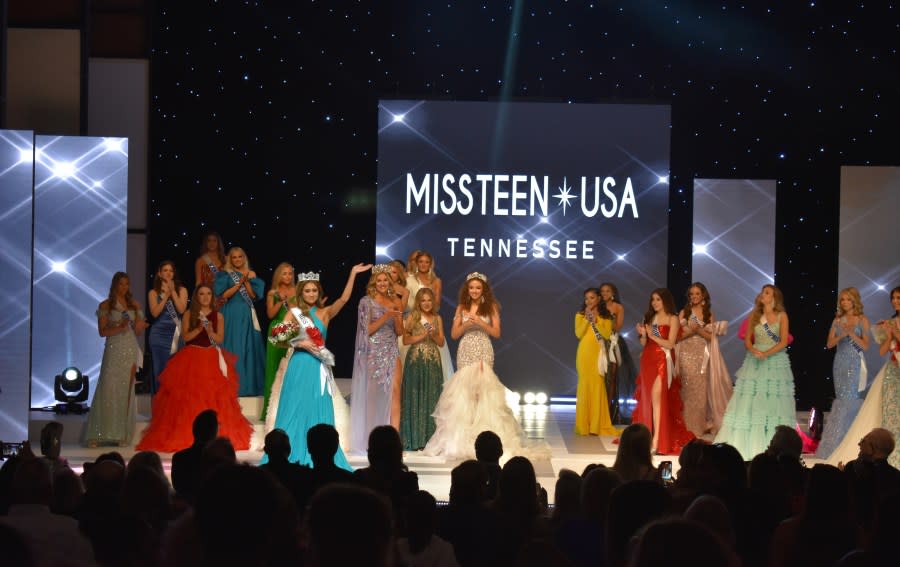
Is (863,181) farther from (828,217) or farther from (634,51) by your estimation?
(634,51)

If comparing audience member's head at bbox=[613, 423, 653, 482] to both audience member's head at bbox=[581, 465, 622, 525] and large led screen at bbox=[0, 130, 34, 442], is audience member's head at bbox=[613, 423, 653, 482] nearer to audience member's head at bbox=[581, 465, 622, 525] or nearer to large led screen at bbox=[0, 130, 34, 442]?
audience member's head at bbox=[581, 465, 622, 525]

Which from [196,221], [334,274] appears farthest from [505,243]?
[196,221]

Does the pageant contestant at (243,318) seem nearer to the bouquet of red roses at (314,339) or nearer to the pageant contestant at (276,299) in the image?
the pageant contestant at (276,299)

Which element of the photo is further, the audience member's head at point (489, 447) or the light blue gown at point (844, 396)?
the light blue gown at point (844, 396)

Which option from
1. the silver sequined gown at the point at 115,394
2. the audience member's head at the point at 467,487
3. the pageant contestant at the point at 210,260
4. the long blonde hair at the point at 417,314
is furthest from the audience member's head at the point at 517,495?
the pageant contestant at the point at 210,260

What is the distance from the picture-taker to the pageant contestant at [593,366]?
1035 centimetres

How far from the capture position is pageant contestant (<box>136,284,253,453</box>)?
8.84 meters

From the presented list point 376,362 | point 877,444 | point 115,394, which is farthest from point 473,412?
point 877,444

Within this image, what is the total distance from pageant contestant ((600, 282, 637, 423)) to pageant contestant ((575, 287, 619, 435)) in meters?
0.05

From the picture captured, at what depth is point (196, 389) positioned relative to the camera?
348 inches

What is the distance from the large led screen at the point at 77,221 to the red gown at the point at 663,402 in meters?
4.49

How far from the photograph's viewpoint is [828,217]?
1223 centimetres

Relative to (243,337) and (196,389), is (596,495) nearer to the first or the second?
(196,389)

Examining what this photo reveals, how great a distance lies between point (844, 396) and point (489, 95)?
484cm
